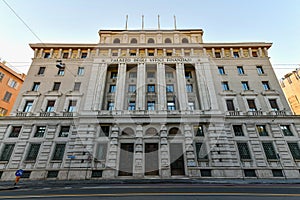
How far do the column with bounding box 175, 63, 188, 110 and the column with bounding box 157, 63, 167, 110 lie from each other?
221 cm

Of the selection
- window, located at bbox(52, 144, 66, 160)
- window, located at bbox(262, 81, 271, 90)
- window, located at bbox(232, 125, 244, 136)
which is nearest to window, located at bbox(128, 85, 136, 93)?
window, located at bbox(52, 144, 66, 160)

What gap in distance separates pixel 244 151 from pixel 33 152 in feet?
87.8

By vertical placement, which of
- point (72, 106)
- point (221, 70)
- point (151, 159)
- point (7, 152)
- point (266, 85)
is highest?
point (221, 70)

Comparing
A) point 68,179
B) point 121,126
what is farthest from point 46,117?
point 121,126

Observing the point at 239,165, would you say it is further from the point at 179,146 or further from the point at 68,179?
the point at 68,179

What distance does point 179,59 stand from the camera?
2586cm

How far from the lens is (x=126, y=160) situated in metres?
19.0

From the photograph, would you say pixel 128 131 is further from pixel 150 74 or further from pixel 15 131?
pixel 15 131

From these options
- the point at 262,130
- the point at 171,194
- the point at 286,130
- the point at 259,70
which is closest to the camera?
the point at 171,194

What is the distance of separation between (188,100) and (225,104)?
209 inches

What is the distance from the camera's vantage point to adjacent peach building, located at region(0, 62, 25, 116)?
96.6 ft

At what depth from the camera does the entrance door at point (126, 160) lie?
18.4 metres

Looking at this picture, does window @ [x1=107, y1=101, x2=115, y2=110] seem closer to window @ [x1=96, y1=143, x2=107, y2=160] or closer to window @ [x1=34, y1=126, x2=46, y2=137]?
window @ [x1=96, y1=143, x2=107, y2=160]

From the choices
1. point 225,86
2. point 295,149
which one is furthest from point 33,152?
point 295,149
